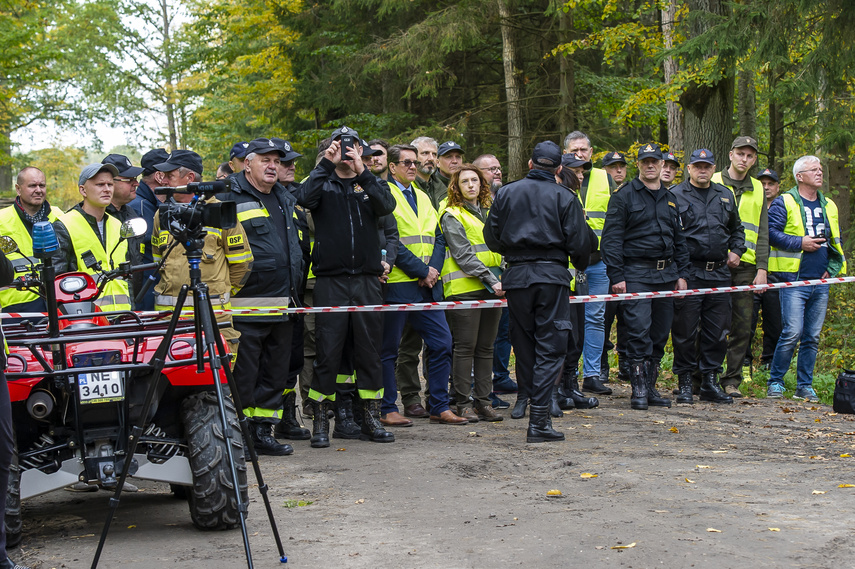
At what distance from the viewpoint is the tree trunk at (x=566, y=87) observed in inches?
854

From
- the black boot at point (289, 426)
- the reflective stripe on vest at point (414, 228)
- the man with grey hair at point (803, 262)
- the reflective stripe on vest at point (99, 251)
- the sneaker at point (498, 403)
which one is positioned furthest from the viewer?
the man with grey hair at point (803, 262)

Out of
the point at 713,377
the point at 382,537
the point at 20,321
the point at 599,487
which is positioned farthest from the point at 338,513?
the point at 713,377

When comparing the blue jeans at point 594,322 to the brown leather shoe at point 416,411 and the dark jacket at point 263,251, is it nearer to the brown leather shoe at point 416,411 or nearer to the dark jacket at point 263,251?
the brown leather shoe at point 416,411

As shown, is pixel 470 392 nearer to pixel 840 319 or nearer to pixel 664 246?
pixel 664 246

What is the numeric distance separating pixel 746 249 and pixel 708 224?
883mm

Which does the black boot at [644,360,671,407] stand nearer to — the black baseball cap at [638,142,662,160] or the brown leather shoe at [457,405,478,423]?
the brown leather shoe at [457,405,478,423]

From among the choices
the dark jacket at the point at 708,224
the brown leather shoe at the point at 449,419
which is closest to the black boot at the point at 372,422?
the brown leather shoe at the point at 449,419

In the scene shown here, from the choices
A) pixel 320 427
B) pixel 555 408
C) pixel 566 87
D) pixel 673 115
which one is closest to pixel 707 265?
pixel 555 408

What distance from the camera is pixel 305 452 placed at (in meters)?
7.98

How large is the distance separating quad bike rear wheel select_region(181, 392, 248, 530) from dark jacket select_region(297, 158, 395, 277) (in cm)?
283

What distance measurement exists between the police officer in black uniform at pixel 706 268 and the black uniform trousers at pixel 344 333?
376 cm

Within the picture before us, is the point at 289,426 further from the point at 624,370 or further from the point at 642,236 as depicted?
the point at 624,370

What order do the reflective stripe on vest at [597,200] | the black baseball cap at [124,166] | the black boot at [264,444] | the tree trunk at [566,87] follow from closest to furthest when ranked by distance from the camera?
the black boot at [264,444], the black baseball cap at [124,166], the reflective stripe on vest at [597,200], the tree trunk at [566,87]

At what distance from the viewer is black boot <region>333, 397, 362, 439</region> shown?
337 inches
